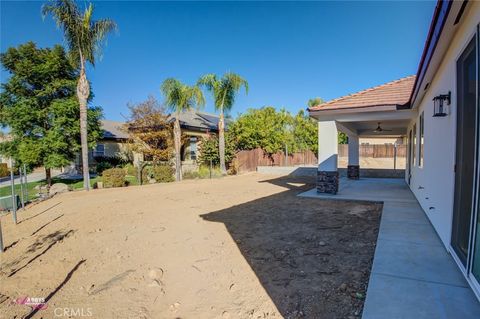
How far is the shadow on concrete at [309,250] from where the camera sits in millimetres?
2971

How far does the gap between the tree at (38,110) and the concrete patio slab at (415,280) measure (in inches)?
679

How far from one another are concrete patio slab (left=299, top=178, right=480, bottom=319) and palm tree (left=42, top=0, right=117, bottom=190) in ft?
43.9

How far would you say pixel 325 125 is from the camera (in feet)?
31.4

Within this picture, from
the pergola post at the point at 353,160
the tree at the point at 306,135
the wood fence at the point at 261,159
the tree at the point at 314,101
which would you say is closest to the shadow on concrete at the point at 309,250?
the pergola post at the point at 353,160

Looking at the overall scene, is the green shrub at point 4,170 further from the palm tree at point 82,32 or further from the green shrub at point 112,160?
the palm tree at point 82,32

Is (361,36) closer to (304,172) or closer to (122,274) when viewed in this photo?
(304,172)

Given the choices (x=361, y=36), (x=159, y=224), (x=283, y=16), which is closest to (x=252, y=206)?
(x=159, y=224)

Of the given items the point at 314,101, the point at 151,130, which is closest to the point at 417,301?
the point at 151,130

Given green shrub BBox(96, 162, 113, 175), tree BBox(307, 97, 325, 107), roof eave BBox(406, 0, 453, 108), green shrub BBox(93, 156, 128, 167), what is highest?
tree BBox(307, 97, 325, 107)

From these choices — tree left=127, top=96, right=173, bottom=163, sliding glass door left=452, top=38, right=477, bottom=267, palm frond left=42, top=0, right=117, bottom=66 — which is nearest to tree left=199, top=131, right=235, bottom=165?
tree left=127, top=96, right=173, bottom=163

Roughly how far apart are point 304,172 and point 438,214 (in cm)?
1556

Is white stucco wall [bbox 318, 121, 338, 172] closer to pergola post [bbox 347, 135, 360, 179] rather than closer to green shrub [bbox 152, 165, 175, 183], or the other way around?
pergola post [bbox 347, 135, 360, 179]

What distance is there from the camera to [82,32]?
1278 cm

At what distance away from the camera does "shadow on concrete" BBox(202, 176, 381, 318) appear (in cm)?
297
